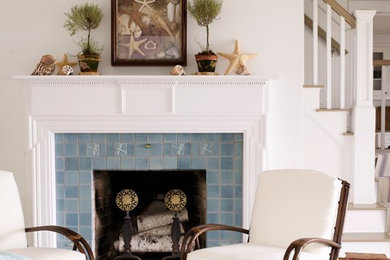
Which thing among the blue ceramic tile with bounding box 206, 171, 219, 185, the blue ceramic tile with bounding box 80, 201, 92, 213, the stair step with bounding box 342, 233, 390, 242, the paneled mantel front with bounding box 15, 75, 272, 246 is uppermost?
the paneled mantel front with bounding box 15, 75, 272, 246

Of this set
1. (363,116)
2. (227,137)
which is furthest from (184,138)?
(363,116)

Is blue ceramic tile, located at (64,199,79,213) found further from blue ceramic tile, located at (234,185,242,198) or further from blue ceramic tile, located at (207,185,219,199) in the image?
blue ceramic tile, located at (234,185,242,198)

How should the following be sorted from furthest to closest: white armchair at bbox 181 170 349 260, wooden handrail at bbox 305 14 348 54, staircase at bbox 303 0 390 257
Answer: wooden handrail at bbox 305 14 348 54
staircase at bbox 303 0 390 257
white armchair at bbox 181 170 349 260

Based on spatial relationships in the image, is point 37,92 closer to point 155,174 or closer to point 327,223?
point 155,174

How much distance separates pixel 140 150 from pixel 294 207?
4.58ft

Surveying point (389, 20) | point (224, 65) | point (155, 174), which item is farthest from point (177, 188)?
point (389, 20)

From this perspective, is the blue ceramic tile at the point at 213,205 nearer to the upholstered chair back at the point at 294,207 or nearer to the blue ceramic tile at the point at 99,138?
the upholstered chair back at the point at 294,207

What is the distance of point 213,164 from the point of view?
12.6ft

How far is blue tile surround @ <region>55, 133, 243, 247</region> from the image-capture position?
12.5ft

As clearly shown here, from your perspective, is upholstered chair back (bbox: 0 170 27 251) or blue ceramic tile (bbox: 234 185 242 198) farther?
blue ceramic tile (bbox: 234 185 242 198)

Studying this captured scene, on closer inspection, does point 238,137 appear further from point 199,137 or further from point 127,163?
point 127,163

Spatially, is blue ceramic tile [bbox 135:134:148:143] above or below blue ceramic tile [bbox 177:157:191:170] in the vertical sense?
above

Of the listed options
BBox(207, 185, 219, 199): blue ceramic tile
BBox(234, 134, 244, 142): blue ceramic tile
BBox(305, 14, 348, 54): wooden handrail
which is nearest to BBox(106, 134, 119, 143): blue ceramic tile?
BBox(207, 185, 219, 199): blue ceramic tile

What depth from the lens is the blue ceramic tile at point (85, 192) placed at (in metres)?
3.84
